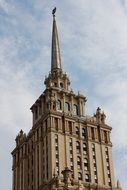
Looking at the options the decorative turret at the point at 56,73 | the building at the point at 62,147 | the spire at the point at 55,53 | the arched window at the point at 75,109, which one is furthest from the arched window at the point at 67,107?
the spire at the point at 55,53

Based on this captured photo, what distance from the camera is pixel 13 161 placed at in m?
132

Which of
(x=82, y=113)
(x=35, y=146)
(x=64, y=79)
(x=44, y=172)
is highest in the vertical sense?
(x=64, y=79)

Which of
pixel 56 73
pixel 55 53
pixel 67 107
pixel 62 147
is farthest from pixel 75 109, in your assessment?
pixel 55 53

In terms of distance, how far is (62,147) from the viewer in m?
117

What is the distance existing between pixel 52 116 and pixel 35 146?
838 cm

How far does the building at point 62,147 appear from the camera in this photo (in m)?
114

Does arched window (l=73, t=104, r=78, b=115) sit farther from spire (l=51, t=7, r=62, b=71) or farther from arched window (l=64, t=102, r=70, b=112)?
spire (l=51, t=7, r=62, b=71)

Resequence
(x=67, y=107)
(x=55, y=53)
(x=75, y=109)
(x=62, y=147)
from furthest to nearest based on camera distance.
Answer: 1. (x=55, y=53)
2. (x=75, y=109)
3. (x=67, y=107)
4. (x=62, y=147)

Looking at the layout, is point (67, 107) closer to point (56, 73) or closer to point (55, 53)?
point (56, 73)

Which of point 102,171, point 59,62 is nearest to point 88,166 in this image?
point 102,171

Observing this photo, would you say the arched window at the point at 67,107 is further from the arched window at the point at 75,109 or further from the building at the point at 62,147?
the arched window at the point at 75,109

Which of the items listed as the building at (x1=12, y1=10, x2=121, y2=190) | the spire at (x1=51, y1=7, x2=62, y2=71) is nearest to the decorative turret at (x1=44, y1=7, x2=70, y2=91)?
the spire at (x1=51, y1=7, x2=62, y2=71)

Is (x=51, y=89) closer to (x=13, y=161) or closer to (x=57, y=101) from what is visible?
(x=57, y=101)

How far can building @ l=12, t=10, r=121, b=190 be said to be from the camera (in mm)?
114000
